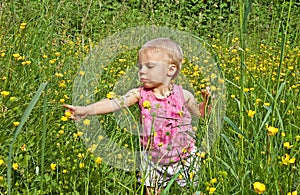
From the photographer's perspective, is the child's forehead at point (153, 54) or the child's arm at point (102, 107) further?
the child's forehead at point (153, 54)

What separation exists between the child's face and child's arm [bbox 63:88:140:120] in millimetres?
83

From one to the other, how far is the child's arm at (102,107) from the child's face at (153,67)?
8 cm

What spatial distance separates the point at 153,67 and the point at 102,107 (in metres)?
0.29

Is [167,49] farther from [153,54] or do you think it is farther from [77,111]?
[77,111]

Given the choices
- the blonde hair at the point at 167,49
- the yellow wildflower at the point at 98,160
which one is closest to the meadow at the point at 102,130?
the yellow wildflower at the point at 98,160

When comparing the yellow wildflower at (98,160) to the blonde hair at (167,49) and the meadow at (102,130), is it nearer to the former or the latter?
the meadow at (102,130)

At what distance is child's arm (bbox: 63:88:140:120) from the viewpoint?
6.64ft

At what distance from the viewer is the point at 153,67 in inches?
90.0

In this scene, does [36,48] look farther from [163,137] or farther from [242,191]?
[242,191]

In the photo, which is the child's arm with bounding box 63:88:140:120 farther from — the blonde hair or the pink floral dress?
the blonde hair

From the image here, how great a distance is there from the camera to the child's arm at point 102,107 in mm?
2025

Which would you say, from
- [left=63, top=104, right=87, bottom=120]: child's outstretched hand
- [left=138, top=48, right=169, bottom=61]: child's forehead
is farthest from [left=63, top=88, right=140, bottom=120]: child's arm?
[left=138, top=48, right=169, bottom=61]: child's forehead

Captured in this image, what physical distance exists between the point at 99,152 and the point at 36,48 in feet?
3.89

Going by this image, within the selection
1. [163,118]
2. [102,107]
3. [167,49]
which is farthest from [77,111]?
[167,49]
